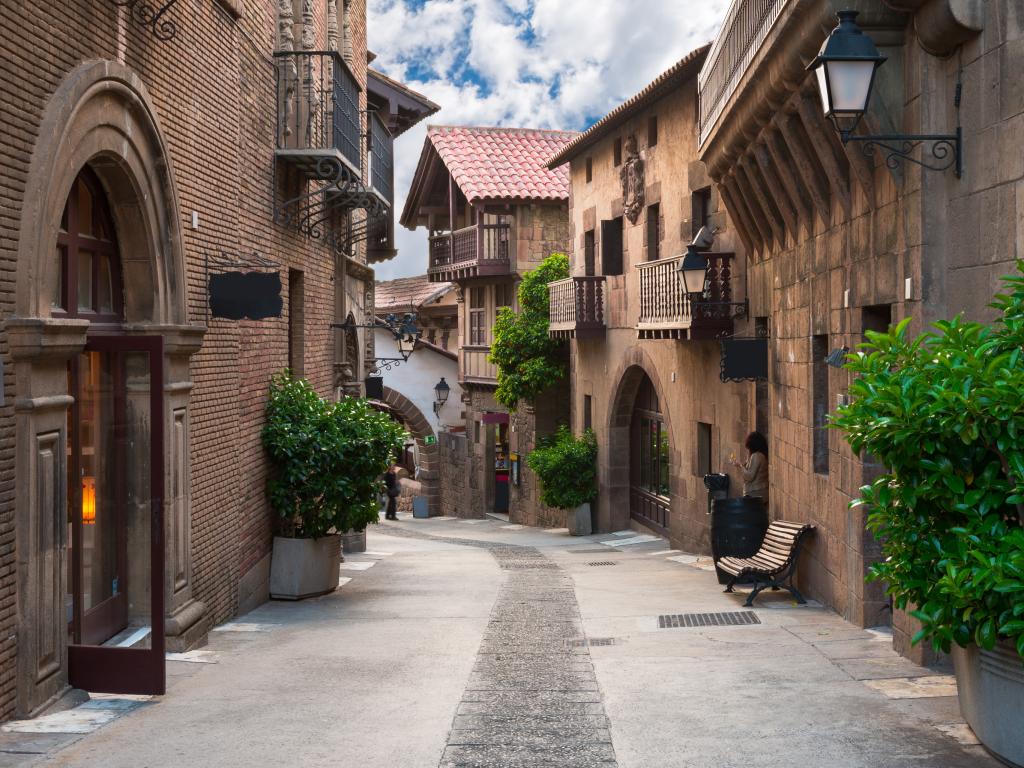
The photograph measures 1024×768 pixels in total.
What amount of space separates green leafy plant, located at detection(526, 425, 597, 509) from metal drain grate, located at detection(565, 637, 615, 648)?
46.2 feet

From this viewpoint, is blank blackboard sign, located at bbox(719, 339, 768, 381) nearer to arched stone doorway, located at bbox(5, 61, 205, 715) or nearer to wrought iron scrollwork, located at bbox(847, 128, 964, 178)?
wrought iron scrollwork, located at bbox(847, 128, 964, 178)

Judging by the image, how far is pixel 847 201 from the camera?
10.2 meters

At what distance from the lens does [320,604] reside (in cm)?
1234

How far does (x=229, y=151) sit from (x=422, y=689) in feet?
18.2

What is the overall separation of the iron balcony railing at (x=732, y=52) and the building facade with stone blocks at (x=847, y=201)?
38mm

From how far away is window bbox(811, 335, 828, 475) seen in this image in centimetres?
1165

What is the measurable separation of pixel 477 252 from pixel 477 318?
3.15 metres

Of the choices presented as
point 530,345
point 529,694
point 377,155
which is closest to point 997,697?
point 529,694

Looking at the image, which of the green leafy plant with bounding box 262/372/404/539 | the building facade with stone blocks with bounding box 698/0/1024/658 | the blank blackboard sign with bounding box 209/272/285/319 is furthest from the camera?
the green leafy plant with bounding box 262/372/404/539

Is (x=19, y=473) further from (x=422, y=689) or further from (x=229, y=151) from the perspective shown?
(x=229, y=151)

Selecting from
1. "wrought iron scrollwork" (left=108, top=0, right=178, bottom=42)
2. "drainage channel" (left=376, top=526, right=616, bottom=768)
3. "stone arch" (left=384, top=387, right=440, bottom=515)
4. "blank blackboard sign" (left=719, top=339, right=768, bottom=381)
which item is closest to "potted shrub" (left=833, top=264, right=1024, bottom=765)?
"drainage channel" (left=376, top=526, right=616, bottom=768)

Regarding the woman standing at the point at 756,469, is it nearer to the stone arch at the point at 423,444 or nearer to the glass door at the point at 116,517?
the glass door at the point at 116,517

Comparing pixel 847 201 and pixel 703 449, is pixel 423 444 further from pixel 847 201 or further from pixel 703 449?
pixel 847 201

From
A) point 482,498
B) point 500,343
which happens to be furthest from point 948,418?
point 482,498
